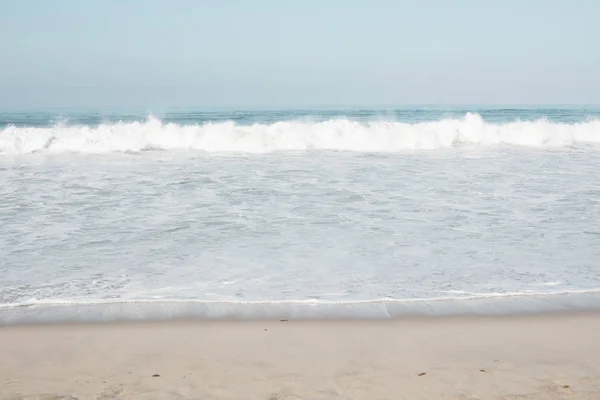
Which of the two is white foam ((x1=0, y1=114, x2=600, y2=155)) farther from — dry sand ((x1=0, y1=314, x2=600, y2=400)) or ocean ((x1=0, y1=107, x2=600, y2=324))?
dry sand ((x1=0, y1=314, x2=600, y2=400))

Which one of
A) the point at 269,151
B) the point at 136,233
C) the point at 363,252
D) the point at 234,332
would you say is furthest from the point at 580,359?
the point at 269,151

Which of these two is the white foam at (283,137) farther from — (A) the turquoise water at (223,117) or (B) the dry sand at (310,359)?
(B) the dry sand at (310,359)

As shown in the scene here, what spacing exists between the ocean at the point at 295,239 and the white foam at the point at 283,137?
378 cm

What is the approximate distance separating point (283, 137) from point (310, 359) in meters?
16.5

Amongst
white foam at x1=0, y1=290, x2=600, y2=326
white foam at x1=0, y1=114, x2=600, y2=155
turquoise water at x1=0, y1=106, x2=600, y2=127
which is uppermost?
turquoise water at x1=0, y1=106, x2=600, y2=127

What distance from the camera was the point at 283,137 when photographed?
19.8 m

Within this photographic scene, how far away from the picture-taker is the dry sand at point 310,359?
3107mm

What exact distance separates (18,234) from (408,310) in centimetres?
460

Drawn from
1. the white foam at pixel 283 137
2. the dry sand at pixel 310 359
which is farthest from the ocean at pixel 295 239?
the white foam at pixel 283 137

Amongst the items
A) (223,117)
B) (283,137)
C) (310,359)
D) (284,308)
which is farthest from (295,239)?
(223,117)

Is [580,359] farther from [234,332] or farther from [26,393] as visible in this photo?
[26,393]

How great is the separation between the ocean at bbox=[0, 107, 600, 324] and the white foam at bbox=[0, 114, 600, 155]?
378 cm

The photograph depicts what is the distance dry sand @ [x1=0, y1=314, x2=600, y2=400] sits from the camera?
3.11 m

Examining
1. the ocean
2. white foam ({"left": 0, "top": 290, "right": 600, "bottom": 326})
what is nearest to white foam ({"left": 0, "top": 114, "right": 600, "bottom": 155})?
the ocean
